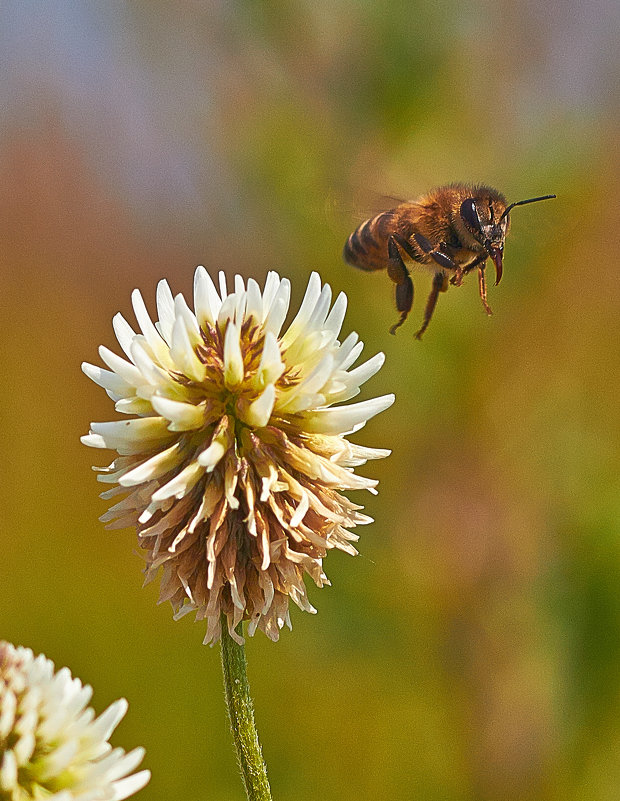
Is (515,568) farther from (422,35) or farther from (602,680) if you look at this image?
(422,35)

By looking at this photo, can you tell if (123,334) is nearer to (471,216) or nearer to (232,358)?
(232,358)

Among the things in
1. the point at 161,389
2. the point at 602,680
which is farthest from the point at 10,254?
the point at 161,389

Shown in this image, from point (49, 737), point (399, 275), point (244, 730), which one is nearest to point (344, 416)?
point (244, 730)

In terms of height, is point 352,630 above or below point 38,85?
below

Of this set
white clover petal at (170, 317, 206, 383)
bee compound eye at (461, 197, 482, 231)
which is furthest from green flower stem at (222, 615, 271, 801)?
bee compound eye at (461, 197, 482, 231)

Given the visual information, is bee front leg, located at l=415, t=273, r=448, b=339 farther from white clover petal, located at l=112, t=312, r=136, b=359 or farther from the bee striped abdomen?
white clover petal, located at l=112, t=312, r=136, b=359

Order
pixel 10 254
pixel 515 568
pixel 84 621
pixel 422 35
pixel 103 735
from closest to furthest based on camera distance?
1. pixel 103 735
2. pixel 422 35
3. pixel 515 568
4. pixel 84 621
5. pixel 10 254

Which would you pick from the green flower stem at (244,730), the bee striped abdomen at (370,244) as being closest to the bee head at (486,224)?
the bee striped abdomen at (370,244)
